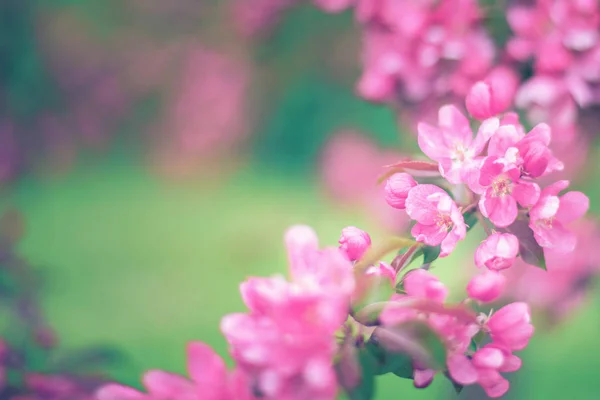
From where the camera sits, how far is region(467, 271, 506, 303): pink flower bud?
0.48 metres

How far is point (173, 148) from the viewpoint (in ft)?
10.7

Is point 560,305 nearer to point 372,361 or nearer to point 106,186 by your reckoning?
point 372,361

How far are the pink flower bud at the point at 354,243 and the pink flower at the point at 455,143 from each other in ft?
0.30

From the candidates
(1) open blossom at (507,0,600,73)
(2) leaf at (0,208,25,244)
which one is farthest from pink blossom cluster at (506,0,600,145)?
(2) leaf at (0,208,25,244)

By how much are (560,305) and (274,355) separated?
4.02 ft

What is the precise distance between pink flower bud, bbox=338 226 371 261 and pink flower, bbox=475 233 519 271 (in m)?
0.10

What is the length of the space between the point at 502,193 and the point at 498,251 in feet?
0.16

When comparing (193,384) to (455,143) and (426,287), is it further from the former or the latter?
(455,143)

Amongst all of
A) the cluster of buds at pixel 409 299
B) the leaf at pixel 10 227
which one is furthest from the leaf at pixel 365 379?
the leaf at pixel 10 227

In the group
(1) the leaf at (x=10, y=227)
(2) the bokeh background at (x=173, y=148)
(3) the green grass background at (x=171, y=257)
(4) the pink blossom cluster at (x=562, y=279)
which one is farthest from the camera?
(2) the bokeh background at (x=173, y=148)

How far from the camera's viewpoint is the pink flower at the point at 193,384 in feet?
1.37

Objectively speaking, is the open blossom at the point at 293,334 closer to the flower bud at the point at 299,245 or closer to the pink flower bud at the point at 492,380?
the flower bud at the point at 299,245

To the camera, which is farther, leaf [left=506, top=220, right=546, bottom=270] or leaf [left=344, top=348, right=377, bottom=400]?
leaf [left=506, top=220, right=546, bottom=270]

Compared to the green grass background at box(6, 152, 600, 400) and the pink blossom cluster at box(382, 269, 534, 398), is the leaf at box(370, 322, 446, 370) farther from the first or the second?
the green grass background at box(6, 152, 600, 400)
